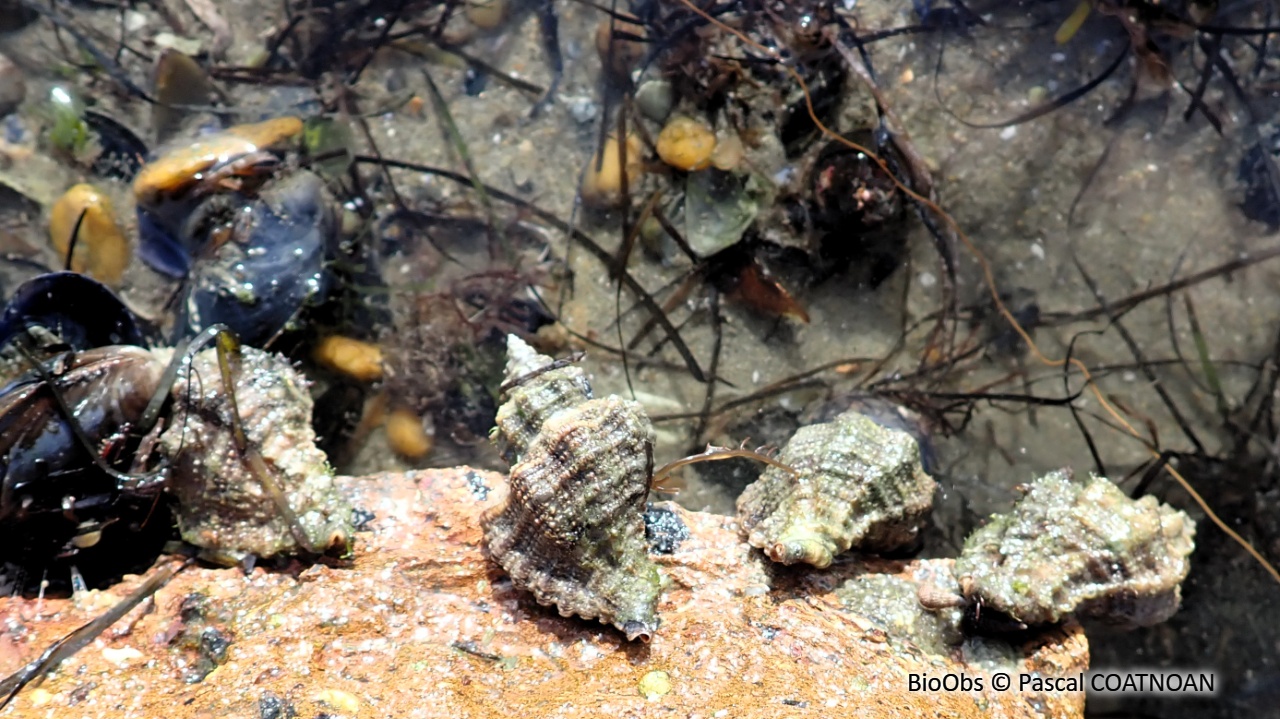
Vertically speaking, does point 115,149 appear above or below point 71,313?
above

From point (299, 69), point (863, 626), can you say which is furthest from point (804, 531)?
point (299, 69)

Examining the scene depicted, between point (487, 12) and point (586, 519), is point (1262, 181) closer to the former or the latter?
point (586, 519)

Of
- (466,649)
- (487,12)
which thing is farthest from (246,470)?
(487,12)

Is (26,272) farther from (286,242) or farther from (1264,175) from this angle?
(1264,175)

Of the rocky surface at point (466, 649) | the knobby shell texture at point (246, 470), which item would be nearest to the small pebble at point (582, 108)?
the knobby shell texture at point (246, 470)

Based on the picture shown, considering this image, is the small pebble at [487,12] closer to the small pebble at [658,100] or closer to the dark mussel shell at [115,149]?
the small pebble at [658,100]
